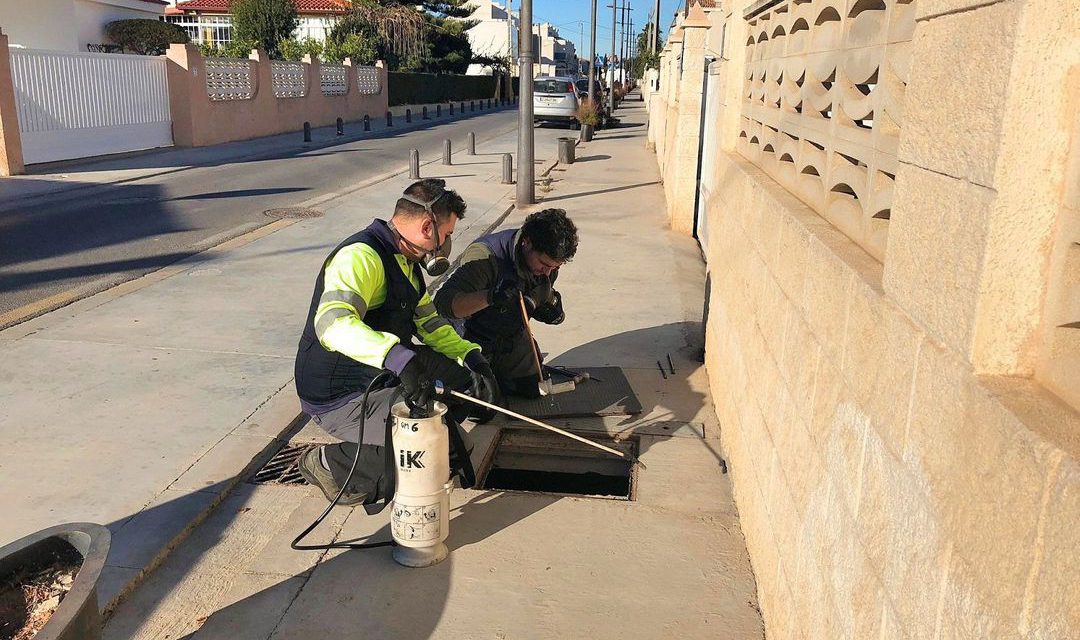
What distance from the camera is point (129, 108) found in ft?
70.7

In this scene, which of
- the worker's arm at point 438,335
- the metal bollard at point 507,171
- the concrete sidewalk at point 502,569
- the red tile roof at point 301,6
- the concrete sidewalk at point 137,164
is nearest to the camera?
the concrete sidewalk at point 502,569

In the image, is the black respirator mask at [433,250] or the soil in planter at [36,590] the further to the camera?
the black respirator mask at [433,250]

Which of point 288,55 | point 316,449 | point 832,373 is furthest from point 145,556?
point 288,55

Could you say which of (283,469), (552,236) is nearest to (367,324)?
(283,469)

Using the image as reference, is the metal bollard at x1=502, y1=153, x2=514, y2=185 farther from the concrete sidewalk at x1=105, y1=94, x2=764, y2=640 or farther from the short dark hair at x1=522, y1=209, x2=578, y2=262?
the short dark hair at x1=522, y1=209, x2=578, y2=262

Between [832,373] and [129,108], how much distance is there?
881 inches

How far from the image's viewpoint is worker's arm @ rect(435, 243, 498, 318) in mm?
4824

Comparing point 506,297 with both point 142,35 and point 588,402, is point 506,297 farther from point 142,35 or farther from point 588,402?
point 142,35

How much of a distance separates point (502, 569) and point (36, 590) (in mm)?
1701

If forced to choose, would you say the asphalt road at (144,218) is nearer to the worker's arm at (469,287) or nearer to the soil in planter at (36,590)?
the worker's arm at (469,287)

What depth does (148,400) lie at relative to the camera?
5.20 meters

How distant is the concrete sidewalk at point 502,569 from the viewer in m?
3.24

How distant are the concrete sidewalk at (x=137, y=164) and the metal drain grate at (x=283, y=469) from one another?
10938mm

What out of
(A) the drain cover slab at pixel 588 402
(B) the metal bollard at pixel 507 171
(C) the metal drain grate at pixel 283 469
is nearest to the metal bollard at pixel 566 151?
(B) the metal bollard at pixel 507 171
